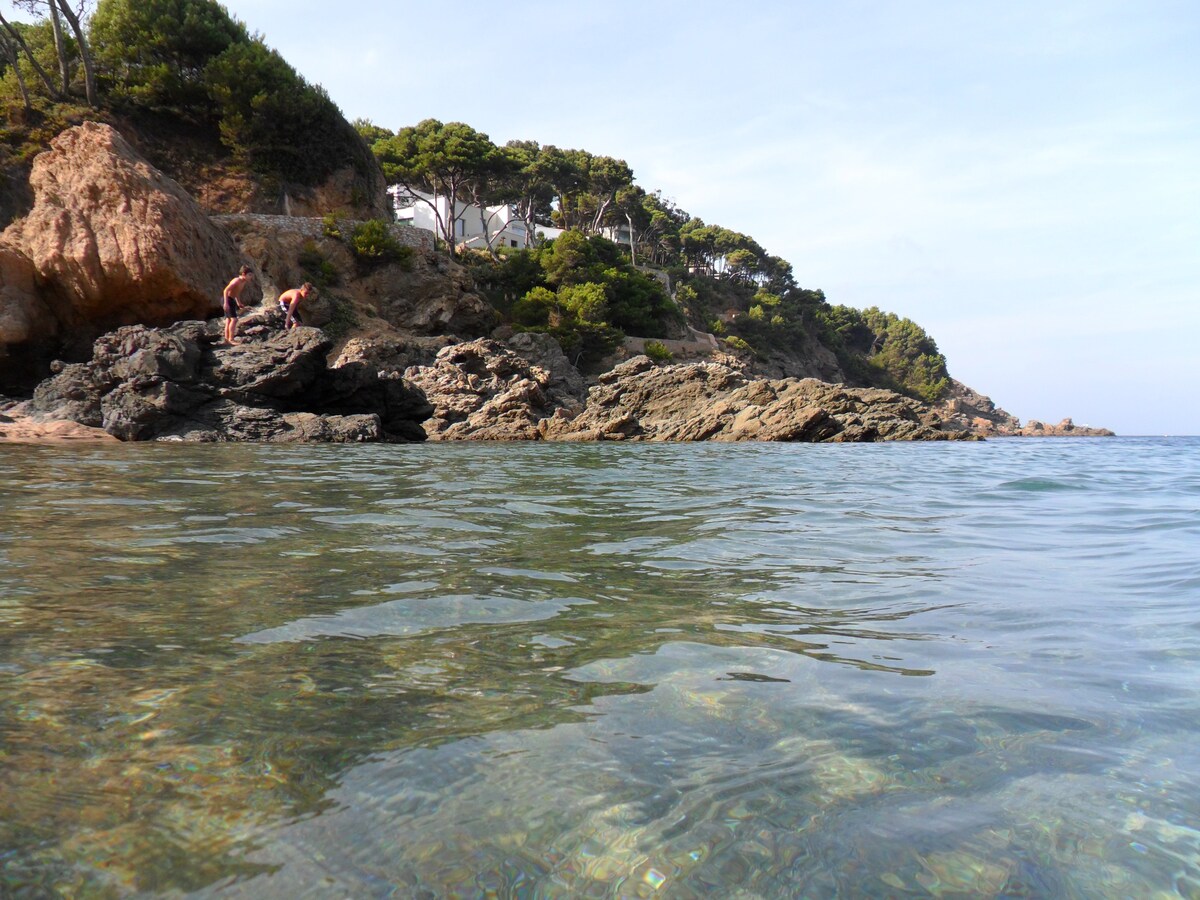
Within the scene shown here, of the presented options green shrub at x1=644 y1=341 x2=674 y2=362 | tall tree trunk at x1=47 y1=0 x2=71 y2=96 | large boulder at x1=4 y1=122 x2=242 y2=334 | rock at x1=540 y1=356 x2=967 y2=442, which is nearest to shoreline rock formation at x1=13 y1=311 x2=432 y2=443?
large boulder at x1=4 y1=122 x2=242 y2=334

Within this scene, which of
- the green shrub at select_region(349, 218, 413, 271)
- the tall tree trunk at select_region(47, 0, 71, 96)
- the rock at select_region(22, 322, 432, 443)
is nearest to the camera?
the rock at select_region(22, 322, 432, 443)

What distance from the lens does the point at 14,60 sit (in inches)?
1116

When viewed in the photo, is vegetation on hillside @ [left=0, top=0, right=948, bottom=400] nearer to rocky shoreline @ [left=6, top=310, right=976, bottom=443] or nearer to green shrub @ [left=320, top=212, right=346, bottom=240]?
green shrub @ [left=320, top=212, right=346, bottom=240]

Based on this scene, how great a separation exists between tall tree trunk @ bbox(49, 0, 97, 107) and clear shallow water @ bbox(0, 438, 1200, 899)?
101ft

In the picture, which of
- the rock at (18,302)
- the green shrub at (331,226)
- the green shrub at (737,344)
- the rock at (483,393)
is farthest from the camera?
the green shrub at (737,344)

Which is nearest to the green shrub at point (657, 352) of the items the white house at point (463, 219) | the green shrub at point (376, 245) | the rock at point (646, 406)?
the rock at point (646, 406)

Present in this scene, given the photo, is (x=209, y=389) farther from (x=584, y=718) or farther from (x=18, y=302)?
(x=584, y=718)

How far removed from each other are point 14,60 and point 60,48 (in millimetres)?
2771

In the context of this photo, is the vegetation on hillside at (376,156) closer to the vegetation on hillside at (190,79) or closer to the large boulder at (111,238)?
the vegetation on hillside at (190,79)

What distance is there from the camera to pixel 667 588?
12.0ft

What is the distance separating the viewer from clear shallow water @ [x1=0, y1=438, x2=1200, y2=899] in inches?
55.7

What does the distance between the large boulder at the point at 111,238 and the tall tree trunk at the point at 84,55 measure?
33.7 feet

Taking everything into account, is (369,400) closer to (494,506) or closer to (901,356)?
(494,506)

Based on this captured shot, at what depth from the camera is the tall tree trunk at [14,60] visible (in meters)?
26.9
